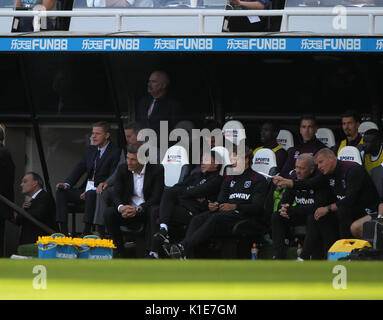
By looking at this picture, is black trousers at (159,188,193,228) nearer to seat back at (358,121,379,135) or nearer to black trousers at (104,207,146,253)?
black trousers at (104,207,146,253)

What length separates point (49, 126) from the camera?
867cm

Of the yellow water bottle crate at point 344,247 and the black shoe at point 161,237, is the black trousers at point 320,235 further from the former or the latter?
the black shoe at point 161,237

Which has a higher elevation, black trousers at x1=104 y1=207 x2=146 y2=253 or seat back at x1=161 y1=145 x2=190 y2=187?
seat back at x1=161 y1=145 x2=190 y2=187

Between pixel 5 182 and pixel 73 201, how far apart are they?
24.5 inches

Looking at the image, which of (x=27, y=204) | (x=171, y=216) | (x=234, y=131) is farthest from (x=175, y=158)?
(x=27, y=204)

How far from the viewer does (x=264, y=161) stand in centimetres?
765

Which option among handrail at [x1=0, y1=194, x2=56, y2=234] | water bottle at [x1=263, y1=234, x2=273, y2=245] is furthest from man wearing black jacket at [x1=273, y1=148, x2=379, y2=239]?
handrail at [x1=0, y1=194, x2=56, y2=234]

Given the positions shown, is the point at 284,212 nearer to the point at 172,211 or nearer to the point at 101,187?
the point at 172,211

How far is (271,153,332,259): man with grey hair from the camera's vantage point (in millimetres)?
6867

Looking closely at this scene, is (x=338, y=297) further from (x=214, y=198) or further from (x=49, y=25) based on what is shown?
(x=49, y=25)

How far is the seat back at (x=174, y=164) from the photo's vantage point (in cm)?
768

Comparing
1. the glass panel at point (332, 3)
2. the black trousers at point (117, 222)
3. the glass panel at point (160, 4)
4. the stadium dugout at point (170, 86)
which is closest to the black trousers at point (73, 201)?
the black trousers at point (117, 222)

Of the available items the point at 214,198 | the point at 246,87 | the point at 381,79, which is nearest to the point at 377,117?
the point at 381,79

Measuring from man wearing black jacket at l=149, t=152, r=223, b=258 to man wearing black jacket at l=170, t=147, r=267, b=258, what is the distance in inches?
4.1
